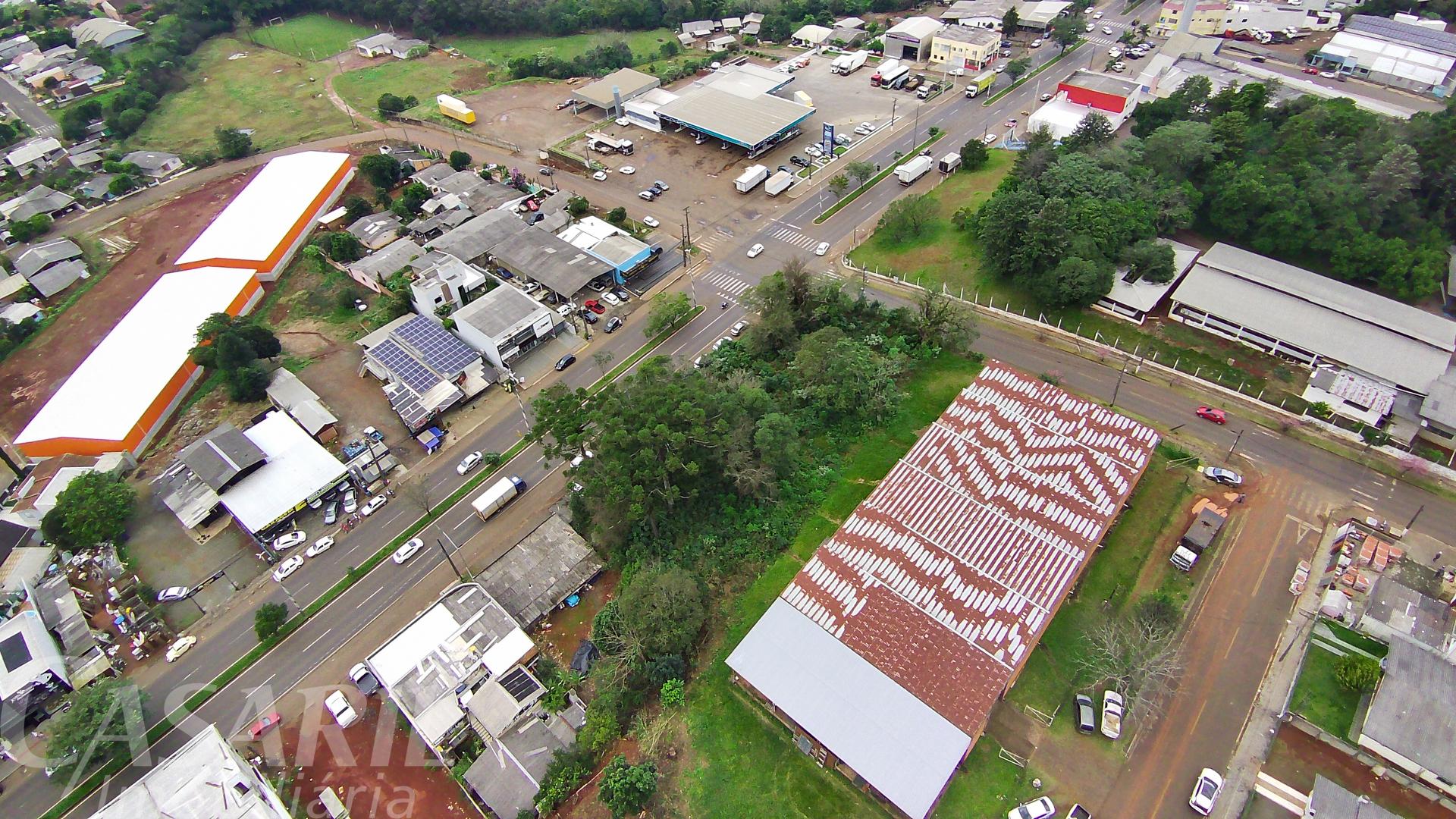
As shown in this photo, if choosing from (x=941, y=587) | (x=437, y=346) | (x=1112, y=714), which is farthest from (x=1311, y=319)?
(x=437, y=346)

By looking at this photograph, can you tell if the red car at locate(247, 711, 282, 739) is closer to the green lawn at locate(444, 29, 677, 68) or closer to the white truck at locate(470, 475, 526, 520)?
the white truck at locate(470, 475, 526, 520)

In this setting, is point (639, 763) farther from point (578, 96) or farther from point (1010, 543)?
point (578, 96)

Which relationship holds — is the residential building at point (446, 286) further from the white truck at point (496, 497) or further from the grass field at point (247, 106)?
the grass field at point (247, 106)

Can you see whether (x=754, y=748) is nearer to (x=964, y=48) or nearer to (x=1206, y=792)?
(x=1206, y=792)

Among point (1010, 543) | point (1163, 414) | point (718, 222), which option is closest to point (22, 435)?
point (718, 222)

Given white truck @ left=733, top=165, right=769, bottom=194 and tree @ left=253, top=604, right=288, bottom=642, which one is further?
white truck @ left=733, top=165, right=769, bottom=194

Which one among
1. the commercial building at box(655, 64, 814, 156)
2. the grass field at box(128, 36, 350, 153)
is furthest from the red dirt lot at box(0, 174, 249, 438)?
the commercial building at box(655, 64, 814, 156)

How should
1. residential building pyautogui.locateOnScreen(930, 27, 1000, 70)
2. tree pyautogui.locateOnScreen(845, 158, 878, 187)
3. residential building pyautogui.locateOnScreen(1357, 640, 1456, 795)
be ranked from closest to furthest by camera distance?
1. residential building pyautogui.locateOnScreen(1357, 640, 1456, 795)
2. tree pyautogui.locateOnScreen(845, 158, 878, 187)
3. residential building pyautogui.locateOnScreen(930, 27, 1000, 70)
